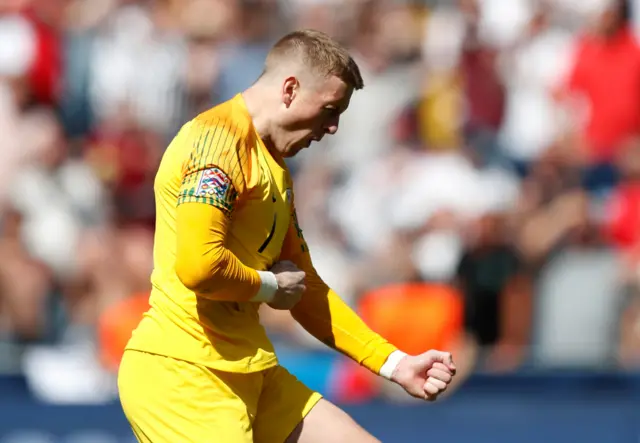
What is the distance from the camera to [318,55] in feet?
13.5

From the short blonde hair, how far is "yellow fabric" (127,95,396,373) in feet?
0.85

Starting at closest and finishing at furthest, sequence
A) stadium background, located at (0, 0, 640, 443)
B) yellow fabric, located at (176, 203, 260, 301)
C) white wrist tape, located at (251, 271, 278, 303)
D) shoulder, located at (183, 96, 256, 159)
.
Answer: yellow fabric, located at (176, 203, 260, 301) < shoulder, located at (183, 96, 256, 159) < white wrist tape, located at (251, 271, 278, 303) < stadium background, located at (0, 0, 640, 443)

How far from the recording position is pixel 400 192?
9.37m

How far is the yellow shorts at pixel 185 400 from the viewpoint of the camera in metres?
4.09

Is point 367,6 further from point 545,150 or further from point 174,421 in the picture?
point 174,421

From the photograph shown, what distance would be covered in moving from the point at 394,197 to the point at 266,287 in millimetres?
5369

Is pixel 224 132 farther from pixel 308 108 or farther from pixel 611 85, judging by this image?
pixel 611 85

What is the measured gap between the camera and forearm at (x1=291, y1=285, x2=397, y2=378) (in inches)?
178

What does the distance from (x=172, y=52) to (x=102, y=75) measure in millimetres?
664

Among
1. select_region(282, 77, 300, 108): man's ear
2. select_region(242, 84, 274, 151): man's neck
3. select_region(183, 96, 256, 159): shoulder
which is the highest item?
select_region(282, 77, 300, 108): man's ear

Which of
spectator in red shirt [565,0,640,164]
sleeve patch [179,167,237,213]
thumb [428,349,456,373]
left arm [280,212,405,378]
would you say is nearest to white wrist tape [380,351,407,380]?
left arm [280,212,405,378]

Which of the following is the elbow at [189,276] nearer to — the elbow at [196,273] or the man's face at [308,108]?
the elbow at [196,273]

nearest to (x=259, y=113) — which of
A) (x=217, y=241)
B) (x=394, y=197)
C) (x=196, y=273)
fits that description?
(x=217, y=241)

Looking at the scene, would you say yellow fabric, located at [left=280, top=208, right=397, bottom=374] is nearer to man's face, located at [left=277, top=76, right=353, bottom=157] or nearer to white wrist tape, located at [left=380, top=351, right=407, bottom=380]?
white wrist tape, located at [left=380, top=351, right=407, bottom=380]
